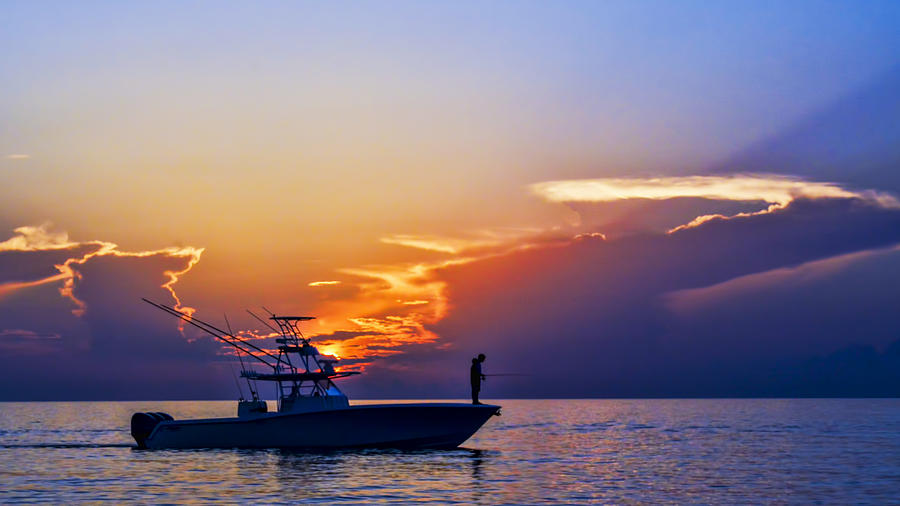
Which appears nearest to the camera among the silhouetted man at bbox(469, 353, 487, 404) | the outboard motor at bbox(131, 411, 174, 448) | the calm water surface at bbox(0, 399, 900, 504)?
the calm water surface at bbox(0, 399, 900, 504)

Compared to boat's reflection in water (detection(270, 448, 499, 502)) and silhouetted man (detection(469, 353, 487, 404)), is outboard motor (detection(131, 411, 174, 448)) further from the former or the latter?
silhouetted man (detection(469, 353, 487, 404))

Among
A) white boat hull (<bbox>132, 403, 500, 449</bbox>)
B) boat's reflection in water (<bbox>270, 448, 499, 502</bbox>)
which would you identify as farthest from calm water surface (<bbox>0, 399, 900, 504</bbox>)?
white boat hull (<bbox>132, 403, 500, 449</bbox>)

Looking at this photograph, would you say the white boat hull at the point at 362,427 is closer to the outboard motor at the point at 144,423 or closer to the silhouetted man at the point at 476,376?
the silhouetted man at the point at 476,376

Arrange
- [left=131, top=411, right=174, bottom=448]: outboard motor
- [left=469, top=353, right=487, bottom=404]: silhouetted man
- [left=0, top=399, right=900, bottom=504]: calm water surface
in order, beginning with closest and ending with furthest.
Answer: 1. [left=0, top=399, right=900, bottom=504]: calm water surface
2. [left=469, top=353, right=487, bottom=404]: silhouetted man
3. [left=131, top=411, right=174, bottom=448]: outboard motor

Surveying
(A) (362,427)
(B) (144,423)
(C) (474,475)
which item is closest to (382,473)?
(C) (474,475)

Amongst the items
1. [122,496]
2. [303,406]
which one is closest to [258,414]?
[303,406]

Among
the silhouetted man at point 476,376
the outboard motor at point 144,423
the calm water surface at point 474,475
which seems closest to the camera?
the calm water surface at point 474,475

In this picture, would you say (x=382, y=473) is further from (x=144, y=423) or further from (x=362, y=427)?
(x=144, y=423)

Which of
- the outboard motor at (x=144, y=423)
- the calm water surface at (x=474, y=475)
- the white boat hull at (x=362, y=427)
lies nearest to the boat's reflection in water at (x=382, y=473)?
the calm water surface at (x=474, y=475)

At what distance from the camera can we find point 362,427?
4616 centimetres

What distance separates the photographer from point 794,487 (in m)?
35.1

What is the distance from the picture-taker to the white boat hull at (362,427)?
45.8 metres

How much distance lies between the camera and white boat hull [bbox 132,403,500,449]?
1805 inches

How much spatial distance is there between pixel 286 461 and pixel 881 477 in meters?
24.7
